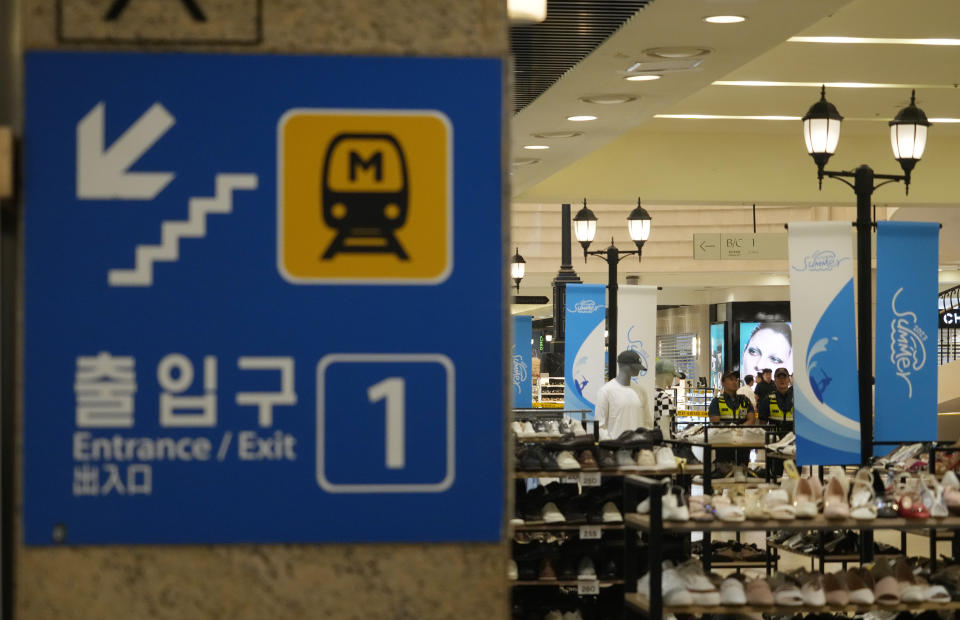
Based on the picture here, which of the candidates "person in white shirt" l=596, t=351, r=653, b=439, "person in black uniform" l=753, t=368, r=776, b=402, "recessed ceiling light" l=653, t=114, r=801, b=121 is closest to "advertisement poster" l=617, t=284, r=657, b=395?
"person in black uniform" l=753, t=368, r=776, b=402

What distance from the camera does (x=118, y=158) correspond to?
1.81 m

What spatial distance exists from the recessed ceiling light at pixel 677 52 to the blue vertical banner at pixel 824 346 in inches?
53.9

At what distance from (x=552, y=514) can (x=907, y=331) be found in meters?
2.51

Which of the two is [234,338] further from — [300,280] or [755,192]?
[755,192]

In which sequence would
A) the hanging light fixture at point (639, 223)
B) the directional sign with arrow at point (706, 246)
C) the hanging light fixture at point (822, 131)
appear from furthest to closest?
1. the directional sign with arrow at point (706, 246)
2. the hanging light fixture at point (639, 223)
3. the hanging light fixture at point (822, 131)

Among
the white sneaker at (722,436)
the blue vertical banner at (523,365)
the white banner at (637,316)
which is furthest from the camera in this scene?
the blue vertical banner at (523,365)

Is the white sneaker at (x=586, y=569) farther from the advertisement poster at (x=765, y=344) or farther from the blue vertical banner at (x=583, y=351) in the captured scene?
the advertisement poster at (x=765, y=344)

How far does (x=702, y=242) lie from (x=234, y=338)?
1326cm

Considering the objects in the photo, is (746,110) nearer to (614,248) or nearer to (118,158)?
(614,248)

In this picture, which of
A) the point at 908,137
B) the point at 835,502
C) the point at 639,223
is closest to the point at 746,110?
the point at 639,223

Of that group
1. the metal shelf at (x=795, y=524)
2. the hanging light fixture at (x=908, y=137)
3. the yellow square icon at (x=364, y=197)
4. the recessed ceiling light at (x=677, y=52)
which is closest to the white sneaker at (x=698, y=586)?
the metal shelf at (x=795, y=524)

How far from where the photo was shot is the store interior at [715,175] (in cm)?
566

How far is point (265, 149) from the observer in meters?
1.82

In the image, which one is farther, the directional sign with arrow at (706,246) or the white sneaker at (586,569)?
the directional sign with arrow at (706,246)
